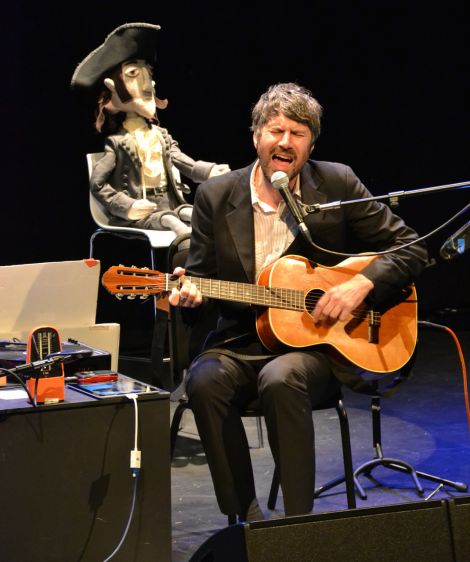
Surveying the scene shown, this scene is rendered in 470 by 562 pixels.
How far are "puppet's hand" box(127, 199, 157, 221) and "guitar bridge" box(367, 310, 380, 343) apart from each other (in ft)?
5.83

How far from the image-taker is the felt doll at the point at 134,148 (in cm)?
458

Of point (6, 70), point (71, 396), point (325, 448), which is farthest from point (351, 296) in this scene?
point (6, 70)

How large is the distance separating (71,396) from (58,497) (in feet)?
0.91

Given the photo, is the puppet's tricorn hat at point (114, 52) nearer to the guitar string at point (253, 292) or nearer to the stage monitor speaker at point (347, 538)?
the guitar string at point (253, 292)

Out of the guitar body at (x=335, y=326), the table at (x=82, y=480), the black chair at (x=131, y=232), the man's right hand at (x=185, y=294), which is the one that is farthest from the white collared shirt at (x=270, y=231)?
the black chair at (x=131, y=232)

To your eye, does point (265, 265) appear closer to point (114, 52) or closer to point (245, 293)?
point (245, 293)

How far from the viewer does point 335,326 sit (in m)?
2.99

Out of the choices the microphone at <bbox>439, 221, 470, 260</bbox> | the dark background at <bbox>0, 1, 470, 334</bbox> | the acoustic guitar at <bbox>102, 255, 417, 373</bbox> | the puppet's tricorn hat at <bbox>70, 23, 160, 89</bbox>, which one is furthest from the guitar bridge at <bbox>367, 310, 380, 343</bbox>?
the dark background at <bbox>0, 1, 470, 334</bbox>

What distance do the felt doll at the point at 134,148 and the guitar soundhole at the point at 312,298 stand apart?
1620 mm

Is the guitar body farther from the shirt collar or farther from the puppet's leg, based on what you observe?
the puppet's leg

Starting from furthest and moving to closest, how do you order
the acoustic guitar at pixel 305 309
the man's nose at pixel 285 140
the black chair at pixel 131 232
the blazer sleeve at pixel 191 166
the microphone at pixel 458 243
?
the blazer sleeve at pixel 191 166
the black chair at pixel 131 232
the man's nose at pixel 285 140
the acoustic guitar at pixel 305 309
the microphone at pixel 458 243

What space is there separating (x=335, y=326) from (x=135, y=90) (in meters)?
2.35

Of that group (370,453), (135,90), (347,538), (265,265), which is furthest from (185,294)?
(135,90)

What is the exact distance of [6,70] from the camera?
568 cm
